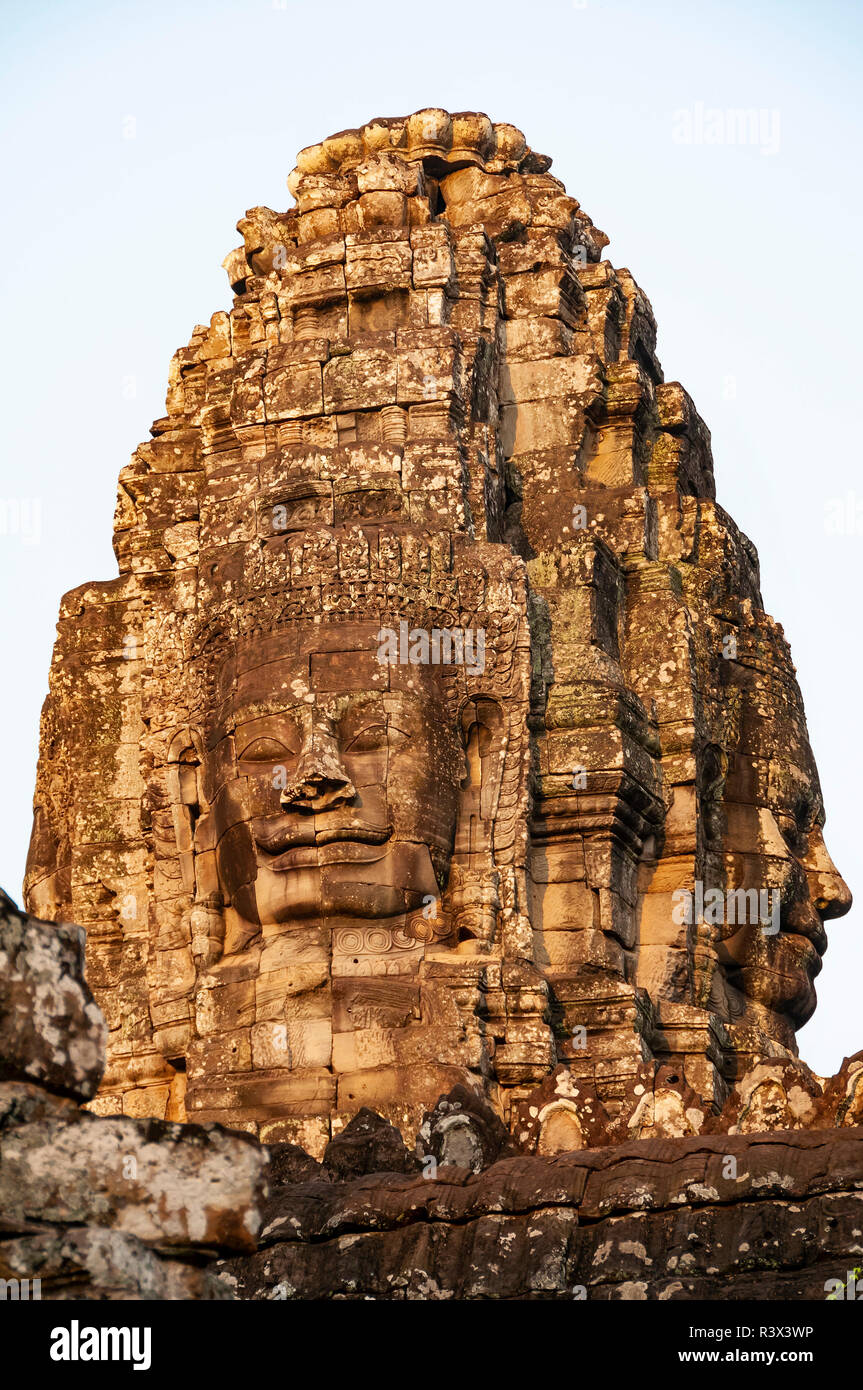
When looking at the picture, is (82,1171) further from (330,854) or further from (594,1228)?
(330,854)

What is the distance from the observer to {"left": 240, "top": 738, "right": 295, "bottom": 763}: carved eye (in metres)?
20.1

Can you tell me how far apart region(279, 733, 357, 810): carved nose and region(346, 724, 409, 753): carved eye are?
0.31 metres

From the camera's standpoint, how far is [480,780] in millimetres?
20453

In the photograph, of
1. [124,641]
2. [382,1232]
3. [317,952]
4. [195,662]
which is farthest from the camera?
→ [124,641]

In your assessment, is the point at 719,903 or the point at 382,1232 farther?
the point at 719,903

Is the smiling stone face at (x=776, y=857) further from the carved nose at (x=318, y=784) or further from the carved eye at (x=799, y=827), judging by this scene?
the carved nose at (x=318, y=784)

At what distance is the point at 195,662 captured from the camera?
834 inches

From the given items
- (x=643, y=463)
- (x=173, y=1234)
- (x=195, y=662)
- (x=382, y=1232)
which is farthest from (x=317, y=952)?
(x=173, y=1234)

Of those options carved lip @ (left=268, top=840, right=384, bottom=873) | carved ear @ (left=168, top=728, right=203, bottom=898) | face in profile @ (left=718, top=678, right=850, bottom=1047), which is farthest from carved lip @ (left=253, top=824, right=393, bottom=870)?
face in profile @ (left=718, top=678, right=850, bottom=1047)

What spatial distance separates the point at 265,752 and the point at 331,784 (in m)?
0.85

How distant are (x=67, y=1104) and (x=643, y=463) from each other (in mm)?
15829

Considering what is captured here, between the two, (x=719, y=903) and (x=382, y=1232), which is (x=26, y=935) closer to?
(x=382, y=1232)

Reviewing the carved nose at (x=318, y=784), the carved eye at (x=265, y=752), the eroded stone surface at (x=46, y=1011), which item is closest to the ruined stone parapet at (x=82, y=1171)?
the eroded stone surface at (x=46, y=1011)
